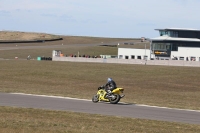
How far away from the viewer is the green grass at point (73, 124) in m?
16.0

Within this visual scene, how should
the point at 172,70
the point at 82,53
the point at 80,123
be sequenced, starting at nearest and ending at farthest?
the point at 80,123 → the point at 172,70 → the point at 82,53

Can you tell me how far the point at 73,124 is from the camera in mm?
17438

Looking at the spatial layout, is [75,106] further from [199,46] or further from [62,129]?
[199,46]

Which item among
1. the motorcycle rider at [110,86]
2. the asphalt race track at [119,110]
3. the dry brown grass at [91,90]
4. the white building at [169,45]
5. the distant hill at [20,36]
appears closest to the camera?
the dry brown grass at [91,90]

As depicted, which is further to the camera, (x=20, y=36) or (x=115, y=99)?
(x=20, y=36)

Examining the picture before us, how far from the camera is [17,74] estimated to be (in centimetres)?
5916

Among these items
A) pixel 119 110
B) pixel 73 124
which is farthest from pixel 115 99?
pixel 73 124

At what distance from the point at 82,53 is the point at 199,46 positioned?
1044 inches

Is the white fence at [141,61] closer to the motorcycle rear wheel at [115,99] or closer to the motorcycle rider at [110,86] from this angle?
the motorcycle rider at [110,86]

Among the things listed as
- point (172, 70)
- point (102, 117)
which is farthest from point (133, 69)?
point (102, 117)

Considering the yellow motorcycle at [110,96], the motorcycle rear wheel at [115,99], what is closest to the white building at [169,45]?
the yellow motorcycle at [110,96]

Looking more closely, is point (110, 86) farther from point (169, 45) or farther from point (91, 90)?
point (169, 45)

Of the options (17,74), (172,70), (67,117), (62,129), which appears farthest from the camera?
(172,70)

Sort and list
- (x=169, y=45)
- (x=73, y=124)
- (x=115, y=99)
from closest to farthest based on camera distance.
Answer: (x=73, y=124) < (x=115, y=99) < (x=169, y=45)
